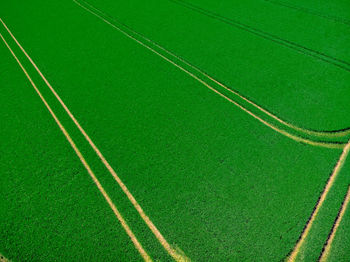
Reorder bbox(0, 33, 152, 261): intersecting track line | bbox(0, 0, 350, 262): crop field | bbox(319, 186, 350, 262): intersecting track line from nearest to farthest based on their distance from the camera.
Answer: bbox(319, 186, 350, 262): intersecting track line < bbox(0, 33, 152, 261): intersecting track line < bbox(0, 0, 350, 262): crop field

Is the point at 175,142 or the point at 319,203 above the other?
the point at 175,142

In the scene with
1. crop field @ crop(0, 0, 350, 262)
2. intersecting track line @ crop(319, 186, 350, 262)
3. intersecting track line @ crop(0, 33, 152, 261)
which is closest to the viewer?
intersecting track line @ crop(319, 186, 350, 262)

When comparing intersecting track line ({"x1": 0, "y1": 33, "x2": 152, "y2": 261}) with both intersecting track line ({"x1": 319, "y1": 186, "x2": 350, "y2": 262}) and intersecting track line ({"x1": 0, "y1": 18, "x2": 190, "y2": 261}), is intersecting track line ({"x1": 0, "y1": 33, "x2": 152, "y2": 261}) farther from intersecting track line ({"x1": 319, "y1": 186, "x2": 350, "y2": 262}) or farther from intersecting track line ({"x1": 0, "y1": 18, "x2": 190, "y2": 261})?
intersecting track line ({"x1": 319, "y1": 186, "x2": 350, "y2": 262})

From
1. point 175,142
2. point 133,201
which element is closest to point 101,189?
point 133,201

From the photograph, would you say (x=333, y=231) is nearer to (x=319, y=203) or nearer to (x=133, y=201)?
(x=319, y=203)

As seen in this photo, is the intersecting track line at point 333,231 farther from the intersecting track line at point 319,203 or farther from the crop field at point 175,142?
the intersecting track line at point 319,203

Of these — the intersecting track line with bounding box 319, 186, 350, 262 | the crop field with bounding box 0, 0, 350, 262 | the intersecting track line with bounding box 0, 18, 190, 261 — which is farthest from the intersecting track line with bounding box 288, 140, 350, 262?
the intersecting track line with bounding box 0, 18, 190, 261

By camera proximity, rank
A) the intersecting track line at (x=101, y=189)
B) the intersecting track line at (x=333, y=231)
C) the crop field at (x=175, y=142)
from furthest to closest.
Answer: the crop field at (x=175, y=142)
the intersecting track line at (x=101, y=189)
the intersecting track line at (x=333, y=231)

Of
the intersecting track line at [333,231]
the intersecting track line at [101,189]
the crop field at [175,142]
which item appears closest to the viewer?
the intersecting track line at [333,231]

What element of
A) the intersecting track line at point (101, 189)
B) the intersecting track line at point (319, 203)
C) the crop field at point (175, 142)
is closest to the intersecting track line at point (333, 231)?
the crop field at point (175, 142)
